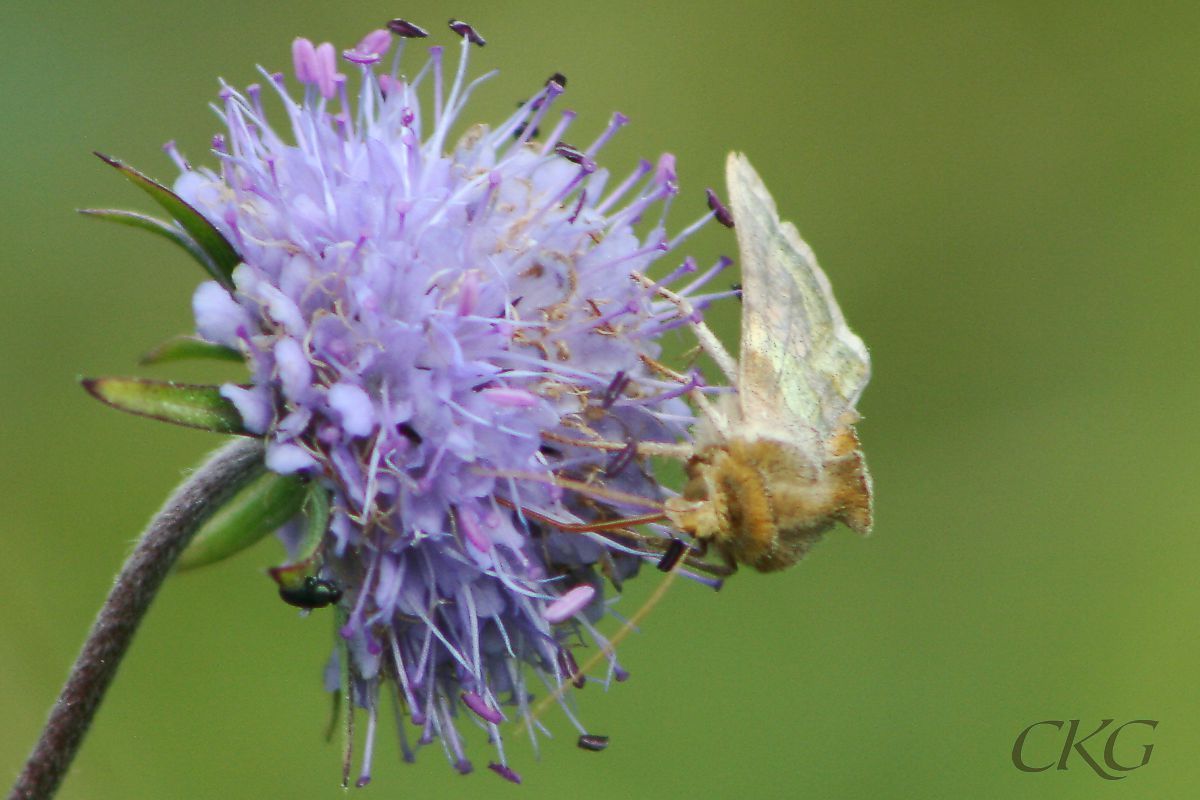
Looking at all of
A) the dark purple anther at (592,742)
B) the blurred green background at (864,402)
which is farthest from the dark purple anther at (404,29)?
the blurred green background at (864,402)

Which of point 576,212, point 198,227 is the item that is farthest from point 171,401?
point 576,212

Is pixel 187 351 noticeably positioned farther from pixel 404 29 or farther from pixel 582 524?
pixel 404 29

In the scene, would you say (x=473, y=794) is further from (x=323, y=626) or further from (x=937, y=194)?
(x=937, y=194)

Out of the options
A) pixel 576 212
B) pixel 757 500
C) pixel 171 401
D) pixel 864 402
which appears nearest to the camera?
pixel 171 401

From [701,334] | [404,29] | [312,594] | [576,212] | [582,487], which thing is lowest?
[312,594]

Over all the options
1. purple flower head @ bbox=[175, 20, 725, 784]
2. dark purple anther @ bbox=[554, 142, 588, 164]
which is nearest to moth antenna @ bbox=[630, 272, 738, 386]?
purple flower head @ bbox=[175, 20, 725, 784]
